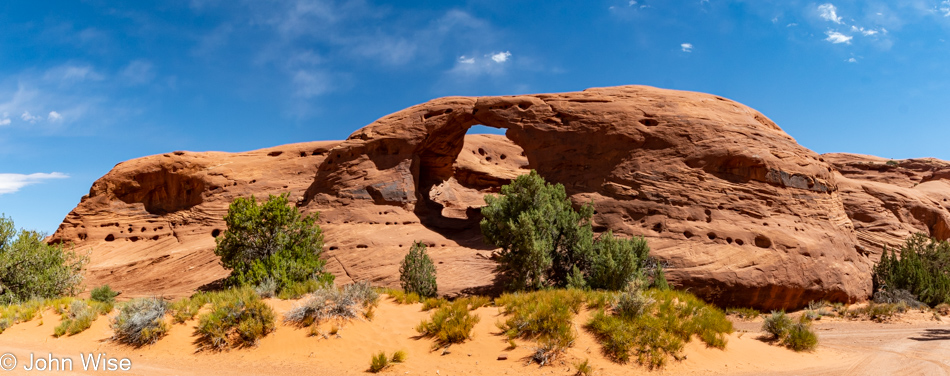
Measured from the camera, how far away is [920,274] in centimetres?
2023

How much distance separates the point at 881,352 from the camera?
479 inches

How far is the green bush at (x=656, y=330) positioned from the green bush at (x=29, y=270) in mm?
19018

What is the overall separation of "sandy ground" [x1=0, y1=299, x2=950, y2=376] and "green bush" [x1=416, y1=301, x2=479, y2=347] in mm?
196

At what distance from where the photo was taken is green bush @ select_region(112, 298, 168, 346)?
36.7 feet

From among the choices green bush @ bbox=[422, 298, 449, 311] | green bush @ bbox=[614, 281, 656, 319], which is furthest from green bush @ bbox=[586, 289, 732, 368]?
green bush @ bbox=[422, 298, 449, 311]

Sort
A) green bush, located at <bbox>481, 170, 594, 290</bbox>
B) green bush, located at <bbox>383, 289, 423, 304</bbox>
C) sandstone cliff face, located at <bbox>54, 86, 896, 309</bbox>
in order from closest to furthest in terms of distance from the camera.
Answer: green bush, located at <bbox>383, 289, 423, 304</bbox>
green bush, located at <bbox>481, 170, 594, 290</bbox>
sandstone cliff face, located at <bbox>54, 86, 896, 309</bbox>

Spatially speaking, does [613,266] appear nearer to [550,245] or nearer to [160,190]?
[550,245]

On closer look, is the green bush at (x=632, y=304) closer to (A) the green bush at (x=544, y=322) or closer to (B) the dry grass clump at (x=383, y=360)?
(A) the green bush at (x=544, y=322)

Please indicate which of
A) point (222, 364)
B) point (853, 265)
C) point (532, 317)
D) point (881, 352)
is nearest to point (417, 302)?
point (532, 317)

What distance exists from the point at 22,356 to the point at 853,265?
26.5 metres

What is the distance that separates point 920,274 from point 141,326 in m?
27.3

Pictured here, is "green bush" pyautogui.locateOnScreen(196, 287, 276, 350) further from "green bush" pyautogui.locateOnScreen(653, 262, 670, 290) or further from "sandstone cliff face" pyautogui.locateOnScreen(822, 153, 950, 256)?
"sandstone cliff face" pyautogui.locateOnScreen(822, 153, 950, 256)

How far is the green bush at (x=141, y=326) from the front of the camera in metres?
11.2

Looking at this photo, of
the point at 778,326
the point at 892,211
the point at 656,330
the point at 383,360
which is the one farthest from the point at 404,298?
the point at 892,211
